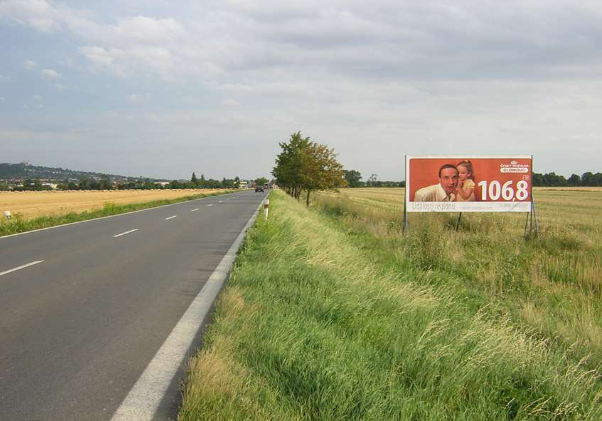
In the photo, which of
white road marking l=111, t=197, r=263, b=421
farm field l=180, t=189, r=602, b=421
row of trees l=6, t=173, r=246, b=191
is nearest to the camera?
farm field l=180, t=189, r=602, b=421

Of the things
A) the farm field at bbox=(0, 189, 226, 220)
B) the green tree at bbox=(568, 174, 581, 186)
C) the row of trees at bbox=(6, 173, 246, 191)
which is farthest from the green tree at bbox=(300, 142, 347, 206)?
the green tree at bbox=(568, 174, 581, 186)

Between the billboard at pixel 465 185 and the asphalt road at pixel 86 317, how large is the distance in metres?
7.93

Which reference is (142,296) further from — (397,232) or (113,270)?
(397,232)

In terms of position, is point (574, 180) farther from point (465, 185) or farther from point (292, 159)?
point (465, 185)

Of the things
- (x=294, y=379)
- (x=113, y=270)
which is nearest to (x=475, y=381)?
(x=294, y=379)

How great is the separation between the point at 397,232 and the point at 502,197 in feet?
13.5

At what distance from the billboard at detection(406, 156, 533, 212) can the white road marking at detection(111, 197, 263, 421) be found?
11.2 metres

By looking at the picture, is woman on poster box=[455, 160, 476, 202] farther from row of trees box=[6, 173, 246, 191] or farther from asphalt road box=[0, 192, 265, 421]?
row of trees box=[6, 173, 246, 191]

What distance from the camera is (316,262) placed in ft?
26.0

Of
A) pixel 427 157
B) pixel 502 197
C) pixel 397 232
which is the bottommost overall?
pixel 397 232

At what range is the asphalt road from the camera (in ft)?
11.1

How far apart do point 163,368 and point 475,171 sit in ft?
47.6

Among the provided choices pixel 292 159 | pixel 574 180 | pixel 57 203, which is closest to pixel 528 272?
pixel 292 159

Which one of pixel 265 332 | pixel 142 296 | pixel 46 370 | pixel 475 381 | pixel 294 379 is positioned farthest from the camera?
pixel 142 296
